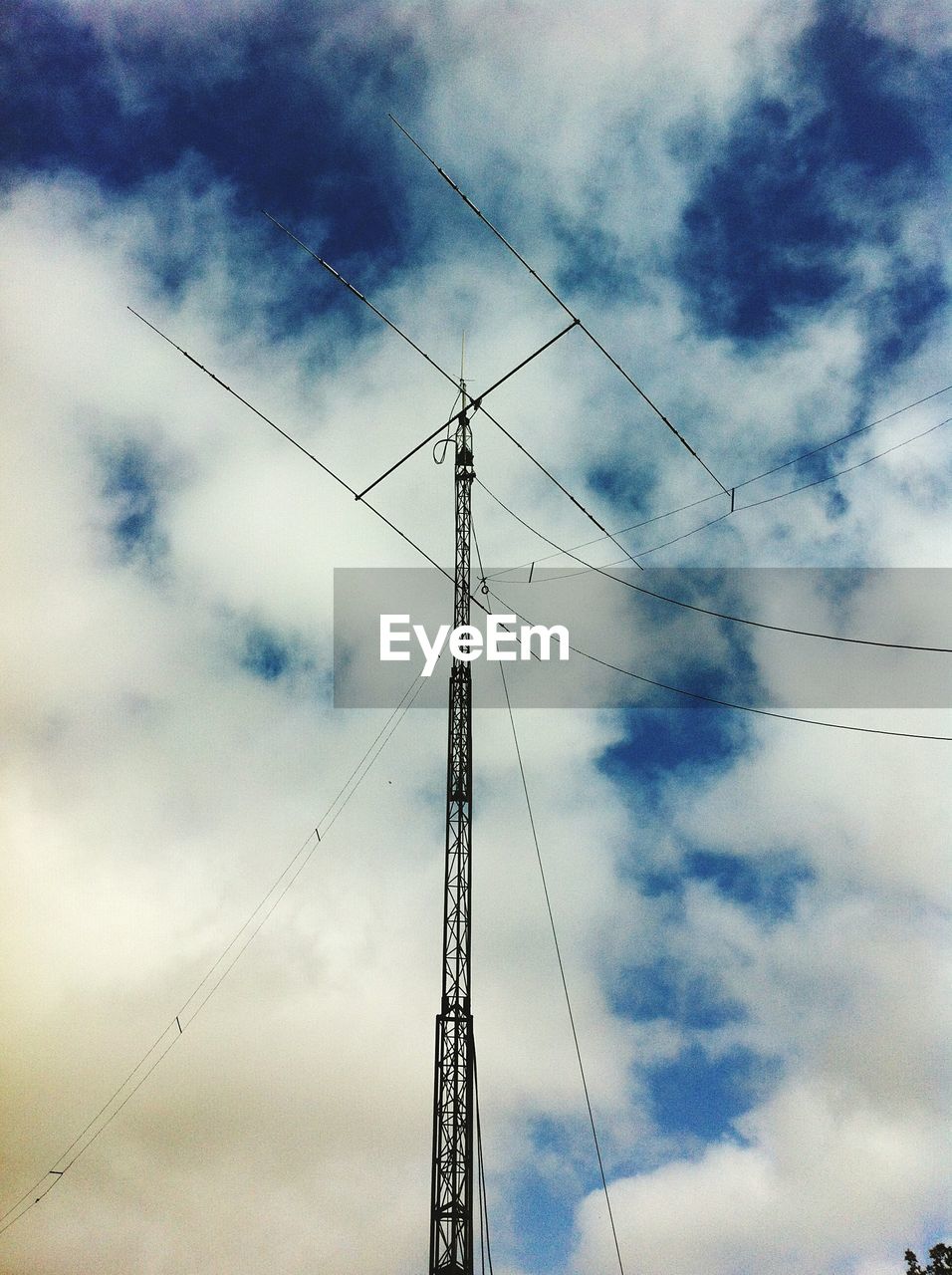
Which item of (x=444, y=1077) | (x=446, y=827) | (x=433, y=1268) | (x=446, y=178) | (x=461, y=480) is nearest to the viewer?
(x=446, y=178)

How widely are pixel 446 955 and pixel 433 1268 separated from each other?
9833 mm

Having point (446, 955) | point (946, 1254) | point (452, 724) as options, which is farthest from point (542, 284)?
point (946, 1254)

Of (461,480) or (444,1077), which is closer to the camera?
(444,1077)

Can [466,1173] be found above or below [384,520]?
below

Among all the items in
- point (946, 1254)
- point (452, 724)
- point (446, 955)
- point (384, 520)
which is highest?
point (384, 520)

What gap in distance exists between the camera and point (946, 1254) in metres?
59.5

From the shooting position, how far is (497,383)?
3055 cm

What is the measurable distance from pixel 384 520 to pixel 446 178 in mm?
Result: 10476

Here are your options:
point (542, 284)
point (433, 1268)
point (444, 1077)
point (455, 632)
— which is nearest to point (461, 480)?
point (455, 632)

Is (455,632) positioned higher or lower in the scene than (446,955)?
higher

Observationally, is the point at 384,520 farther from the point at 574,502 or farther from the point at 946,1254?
the point at 946,1254

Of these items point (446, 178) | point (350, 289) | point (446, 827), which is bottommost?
point (446, 827)

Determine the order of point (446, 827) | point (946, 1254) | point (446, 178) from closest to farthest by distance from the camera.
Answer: point (446, 178) → point (446, 827) → point (946, 1254)

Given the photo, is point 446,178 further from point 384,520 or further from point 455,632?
point 455,632
